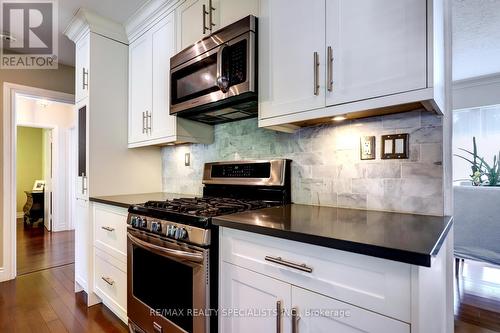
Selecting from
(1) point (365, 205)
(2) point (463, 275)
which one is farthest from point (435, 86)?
(2) point (463, 275)

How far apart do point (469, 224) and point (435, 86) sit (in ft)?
7.77

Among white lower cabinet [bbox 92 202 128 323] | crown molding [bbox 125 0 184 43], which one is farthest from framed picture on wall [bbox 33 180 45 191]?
crown molding [bbox 125 0 184 43]

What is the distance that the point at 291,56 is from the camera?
1.33 metres

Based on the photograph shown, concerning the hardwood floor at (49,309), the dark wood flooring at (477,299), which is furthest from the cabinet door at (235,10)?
the dark wood flooring at (477,299)

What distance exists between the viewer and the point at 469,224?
2617 millimetres

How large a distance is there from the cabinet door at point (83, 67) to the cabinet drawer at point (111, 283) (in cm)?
139

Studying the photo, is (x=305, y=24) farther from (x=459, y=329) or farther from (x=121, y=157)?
(x=459, y=329)

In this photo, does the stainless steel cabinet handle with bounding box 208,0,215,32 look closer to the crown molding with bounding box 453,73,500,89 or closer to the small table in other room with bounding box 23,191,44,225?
the crown molding with bounding box 453,73,500,89

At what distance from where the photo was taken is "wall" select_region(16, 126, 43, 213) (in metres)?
6.21

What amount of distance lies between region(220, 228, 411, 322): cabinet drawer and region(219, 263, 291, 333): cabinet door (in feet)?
0.14

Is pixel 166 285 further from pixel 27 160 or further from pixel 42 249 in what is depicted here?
pixel 27 160

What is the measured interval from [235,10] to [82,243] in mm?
2285

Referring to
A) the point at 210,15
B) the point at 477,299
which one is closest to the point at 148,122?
the point at 210,15

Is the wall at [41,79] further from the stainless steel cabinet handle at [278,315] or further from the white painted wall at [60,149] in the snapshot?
the stainless steel cabinet handle at [278,315]
